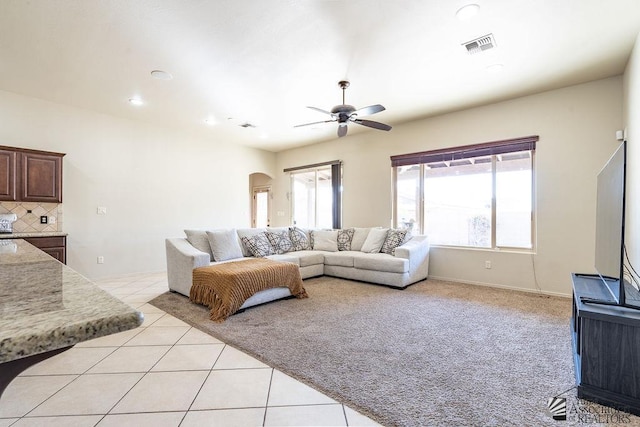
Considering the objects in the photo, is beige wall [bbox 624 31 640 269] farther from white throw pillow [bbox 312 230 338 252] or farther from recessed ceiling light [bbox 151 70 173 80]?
recessed ceiling light [bbox 151 70 173 80]

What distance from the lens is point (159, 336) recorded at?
278cm

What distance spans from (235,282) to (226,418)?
1.69 m

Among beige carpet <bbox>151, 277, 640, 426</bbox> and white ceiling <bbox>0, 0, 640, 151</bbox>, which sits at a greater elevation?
white ceiling <bbox>0, 0, 640, 151</bbox>

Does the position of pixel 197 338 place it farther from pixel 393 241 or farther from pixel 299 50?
pixel 393 241

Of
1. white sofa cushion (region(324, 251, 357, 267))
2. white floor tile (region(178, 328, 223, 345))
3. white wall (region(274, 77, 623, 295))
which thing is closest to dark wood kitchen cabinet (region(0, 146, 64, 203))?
white floor tile (region(178, 328, 223, 345))

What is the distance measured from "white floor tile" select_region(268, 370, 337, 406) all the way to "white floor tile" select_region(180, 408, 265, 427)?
126 mm

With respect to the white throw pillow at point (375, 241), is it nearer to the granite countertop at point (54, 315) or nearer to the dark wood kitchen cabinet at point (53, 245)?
the dark wood kitchen cabinet at point (53, 245)

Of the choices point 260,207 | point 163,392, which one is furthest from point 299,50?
point 260,207

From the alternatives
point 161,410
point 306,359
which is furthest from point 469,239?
point 161,410

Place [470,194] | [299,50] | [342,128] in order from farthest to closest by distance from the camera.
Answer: [470,194] → [342,128] → [299,50]

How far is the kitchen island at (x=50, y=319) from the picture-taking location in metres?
0.43

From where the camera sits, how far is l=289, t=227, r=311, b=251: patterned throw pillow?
5477 millimetres

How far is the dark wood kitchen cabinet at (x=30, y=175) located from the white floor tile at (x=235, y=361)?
3.76m

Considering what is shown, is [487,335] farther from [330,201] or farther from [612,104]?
[330,201]
